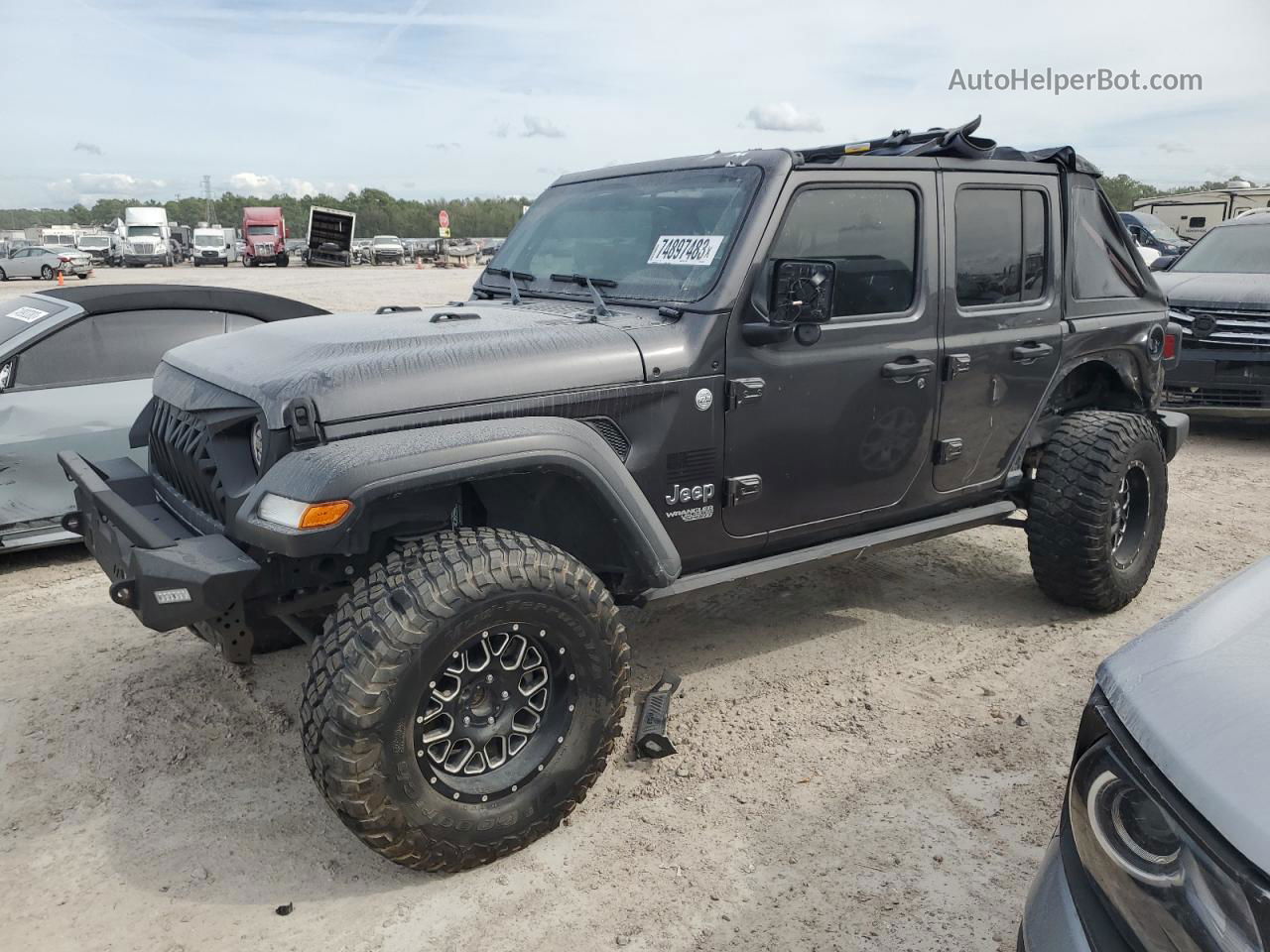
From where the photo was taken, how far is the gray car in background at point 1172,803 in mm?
1339

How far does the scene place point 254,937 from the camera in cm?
254

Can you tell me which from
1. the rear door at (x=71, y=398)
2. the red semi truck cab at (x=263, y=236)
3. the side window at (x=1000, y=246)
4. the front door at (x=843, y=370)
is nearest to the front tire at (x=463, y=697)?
the front door at (x=843, y=370)

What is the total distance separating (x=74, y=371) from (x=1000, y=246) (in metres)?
4.53

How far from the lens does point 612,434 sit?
310 centimetres

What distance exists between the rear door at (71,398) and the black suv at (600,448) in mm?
1491

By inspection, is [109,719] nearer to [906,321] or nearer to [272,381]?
[272,381]

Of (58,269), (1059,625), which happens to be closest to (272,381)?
(1059,625)

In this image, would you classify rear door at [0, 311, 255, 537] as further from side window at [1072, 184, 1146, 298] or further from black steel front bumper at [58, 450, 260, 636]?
side window at [1072, 184, 1146, 298]

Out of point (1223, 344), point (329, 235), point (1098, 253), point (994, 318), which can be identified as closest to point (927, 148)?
point (994, 318)

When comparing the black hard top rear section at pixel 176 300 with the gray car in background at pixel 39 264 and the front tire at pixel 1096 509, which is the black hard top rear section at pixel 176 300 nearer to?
the front tire at pixel 1096 509

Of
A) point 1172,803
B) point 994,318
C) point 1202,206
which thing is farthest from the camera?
point 1202,206

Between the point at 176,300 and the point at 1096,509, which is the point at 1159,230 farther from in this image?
the point at 176,300

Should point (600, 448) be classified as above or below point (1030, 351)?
below

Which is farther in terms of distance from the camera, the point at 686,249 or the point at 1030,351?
the point at 1030,351
